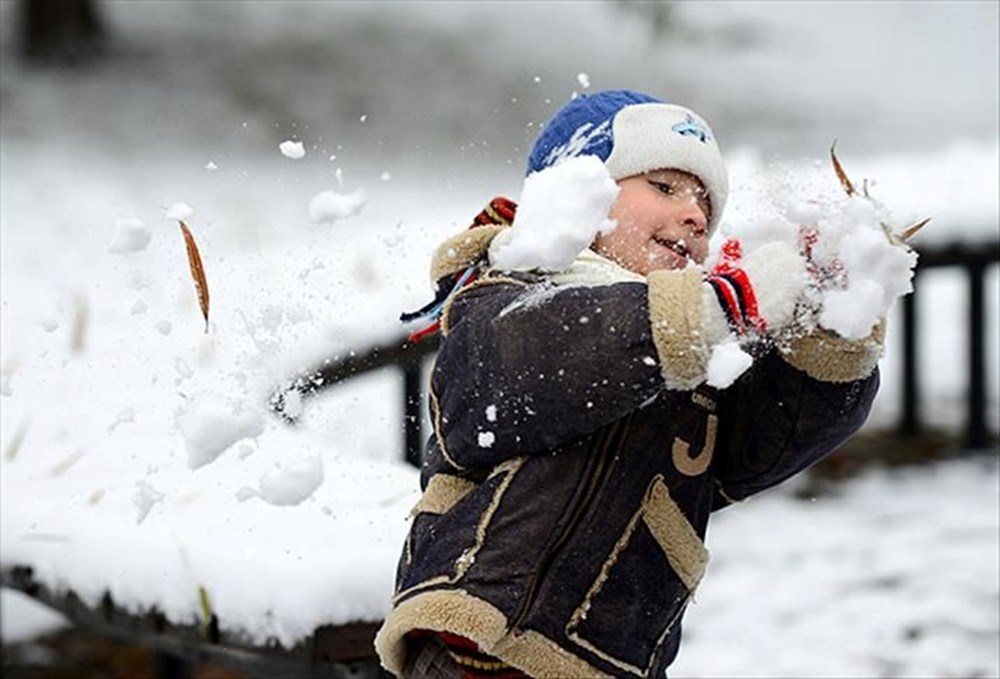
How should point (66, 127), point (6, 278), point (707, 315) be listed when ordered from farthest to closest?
point (66, 127) → point (6, 278) → point (707, 315)

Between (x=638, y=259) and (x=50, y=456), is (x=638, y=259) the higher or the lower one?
the higher one

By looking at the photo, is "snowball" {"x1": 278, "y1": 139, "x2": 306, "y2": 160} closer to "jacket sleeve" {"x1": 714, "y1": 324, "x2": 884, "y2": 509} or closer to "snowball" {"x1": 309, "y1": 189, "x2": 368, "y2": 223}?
"snowball" {"x1": 309, "y1": 189, "x2": 368, "y2": 223}

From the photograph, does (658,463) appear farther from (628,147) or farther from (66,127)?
(66,127)

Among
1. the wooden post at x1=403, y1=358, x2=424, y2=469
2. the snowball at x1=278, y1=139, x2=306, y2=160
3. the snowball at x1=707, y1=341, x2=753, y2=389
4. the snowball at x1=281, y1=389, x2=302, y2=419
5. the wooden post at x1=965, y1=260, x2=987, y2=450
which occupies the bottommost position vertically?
the wooden post at x1=965, y1=260, x2=987, y2=450

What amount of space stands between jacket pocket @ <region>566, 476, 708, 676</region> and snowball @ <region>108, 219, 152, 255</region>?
3.08 feet

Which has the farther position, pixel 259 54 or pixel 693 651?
pixel 259 54

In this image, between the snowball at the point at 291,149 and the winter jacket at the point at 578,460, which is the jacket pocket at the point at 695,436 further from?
the snowball at the point at 291,149

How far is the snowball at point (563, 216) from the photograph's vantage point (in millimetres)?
1747

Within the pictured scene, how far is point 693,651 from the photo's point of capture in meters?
3.60

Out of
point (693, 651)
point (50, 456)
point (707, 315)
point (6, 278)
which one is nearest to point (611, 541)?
point (707, 315)

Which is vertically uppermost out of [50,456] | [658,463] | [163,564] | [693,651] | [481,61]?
[658,463]

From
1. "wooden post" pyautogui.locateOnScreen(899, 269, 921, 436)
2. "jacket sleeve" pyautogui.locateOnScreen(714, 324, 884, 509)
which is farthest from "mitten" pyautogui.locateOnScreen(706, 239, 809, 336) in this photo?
"wooden post" pyautogui.locateOnScreen(899, 269, 921, 436)

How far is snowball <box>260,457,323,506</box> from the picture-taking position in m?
2.23

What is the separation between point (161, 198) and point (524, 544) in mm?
9232
